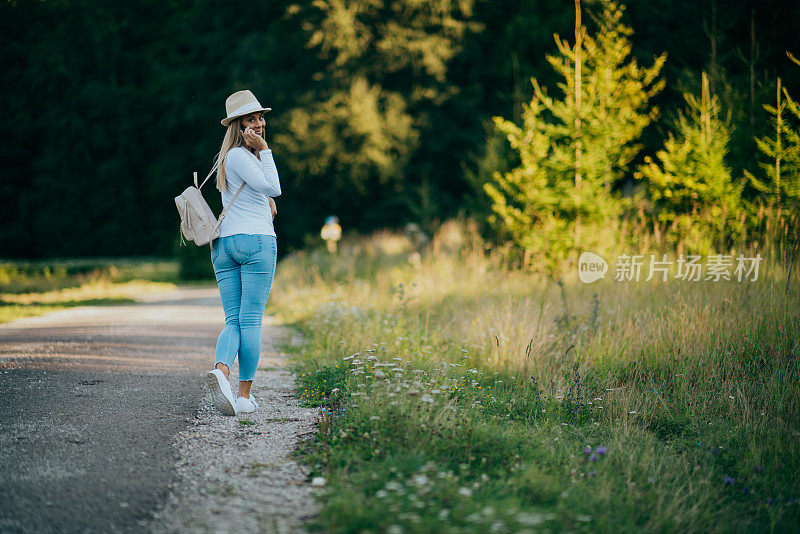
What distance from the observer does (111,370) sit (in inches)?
206

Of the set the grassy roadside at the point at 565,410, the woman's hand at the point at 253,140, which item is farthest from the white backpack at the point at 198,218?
the grassy roadside at the point at 565,410

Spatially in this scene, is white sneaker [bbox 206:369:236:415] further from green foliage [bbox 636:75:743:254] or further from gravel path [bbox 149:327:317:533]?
green foliage [bbox 636:75:743:254]

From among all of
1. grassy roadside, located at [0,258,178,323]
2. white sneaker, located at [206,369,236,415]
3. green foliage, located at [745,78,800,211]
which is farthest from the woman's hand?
green foliage, located at [745,78,800,211]

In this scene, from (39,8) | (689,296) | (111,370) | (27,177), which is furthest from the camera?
(27,177)

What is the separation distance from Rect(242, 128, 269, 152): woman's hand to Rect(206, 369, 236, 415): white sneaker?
1.51 metres

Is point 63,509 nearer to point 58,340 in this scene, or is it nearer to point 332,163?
point 58,340

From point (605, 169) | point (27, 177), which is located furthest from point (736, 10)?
point (27, 177)

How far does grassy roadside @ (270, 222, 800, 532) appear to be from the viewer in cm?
287

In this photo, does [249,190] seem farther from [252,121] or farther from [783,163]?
[783,163]

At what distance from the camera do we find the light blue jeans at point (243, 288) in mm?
4008

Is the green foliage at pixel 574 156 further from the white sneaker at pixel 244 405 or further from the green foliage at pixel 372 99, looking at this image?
the green foliage at pixel 372 99

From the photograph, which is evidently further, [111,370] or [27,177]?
[27,177]

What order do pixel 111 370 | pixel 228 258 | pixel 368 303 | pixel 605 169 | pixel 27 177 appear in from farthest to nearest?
pixel 27 177, pixel 605 169, pixel 368 303, pixel 111 370, pixel 228 258

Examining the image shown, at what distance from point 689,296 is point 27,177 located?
34207 millimetres
